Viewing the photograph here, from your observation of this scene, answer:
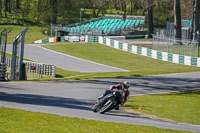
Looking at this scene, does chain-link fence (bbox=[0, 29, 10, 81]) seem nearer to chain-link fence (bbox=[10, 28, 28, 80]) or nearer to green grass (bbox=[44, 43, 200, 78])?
chain-link fence (bbox=[10, 28, 28, 80])

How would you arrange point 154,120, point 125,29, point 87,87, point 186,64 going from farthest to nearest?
point 125,29, point 186,64, point 87,87, point 154,120

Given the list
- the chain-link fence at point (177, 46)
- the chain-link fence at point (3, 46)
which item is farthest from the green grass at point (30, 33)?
the chain-link fence at point (3, 46)

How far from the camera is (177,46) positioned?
140 ft

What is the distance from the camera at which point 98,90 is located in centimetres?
2309

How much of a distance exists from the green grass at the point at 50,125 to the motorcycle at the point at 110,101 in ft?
10.0

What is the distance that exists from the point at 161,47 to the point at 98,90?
2407 cm

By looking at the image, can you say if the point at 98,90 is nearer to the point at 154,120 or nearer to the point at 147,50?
the point at 154,120

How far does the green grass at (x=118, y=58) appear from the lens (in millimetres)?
39438

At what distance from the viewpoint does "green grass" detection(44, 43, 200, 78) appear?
39438 millimetres

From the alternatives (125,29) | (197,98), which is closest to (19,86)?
(197,98)

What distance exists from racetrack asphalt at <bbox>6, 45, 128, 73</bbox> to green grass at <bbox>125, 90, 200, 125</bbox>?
54.2ft

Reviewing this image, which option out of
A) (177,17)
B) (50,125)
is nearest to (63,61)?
(177,17)

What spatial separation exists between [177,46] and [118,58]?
687cm

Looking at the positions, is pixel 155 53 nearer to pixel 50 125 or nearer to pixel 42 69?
pixel 42 69
